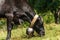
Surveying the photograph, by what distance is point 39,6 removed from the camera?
16.5 m

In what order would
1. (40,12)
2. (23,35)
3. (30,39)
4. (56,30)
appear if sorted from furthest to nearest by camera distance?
(40,12), (56,30), (23,35), (30,39)

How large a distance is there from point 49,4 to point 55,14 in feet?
2.96

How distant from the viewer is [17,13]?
11.4 metres

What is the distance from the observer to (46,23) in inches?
660

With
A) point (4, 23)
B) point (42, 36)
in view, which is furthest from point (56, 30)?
point (4, 23)

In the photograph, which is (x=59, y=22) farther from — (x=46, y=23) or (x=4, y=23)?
(x=4, y=23)

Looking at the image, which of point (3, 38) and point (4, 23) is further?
point (4, 23)

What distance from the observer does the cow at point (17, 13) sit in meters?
11.2

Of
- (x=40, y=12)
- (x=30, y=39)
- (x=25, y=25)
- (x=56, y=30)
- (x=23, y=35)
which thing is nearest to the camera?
(x=30, y=39)

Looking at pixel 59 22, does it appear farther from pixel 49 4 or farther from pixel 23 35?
pixel 23 35

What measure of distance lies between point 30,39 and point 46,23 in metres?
5.54

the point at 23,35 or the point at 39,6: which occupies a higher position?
the point at 39,6

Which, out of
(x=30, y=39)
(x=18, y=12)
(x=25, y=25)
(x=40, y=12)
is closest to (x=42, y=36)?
(x=30, y=39)

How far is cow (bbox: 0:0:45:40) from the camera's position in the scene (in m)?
11.2
